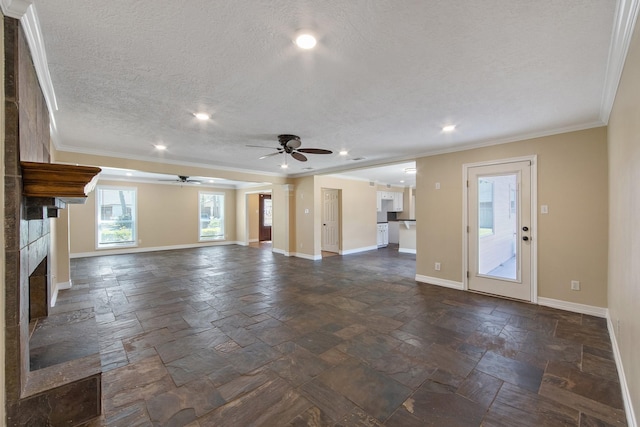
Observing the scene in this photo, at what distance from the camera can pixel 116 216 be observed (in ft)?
27.2

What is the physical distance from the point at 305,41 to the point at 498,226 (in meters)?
3.89

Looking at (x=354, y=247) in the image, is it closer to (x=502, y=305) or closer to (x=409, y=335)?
(x=502, y=305)

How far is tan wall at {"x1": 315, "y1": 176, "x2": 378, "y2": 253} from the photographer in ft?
25.9

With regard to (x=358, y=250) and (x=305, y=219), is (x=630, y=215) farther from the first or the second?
(x=358, y=250)

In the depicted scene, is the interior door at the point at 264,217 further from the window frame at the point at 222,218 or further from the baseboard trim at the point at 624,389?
the baseboard trim at the point at 624,389

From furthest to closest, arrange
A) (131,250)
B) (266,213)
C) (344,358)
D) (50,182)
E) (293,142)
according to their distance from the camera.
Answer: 1. (266,213)
2. (131,250)
3. (293,142)
4. (344,358)
5. (50,182)

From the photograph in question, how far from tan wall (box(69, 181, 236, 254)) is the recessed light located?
8551 mm

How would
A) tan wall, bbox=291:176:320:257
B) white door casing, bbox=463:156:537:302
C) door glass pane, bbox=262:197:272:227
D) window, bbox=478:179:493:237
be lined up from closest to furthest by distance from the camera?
1. white door casing, bbox=463:156:537:302
2. window, bbox=478:179:493:237
3. tan wall, bbox=291:176:320:257
4. door glass pane, bbox=262:197:272:227

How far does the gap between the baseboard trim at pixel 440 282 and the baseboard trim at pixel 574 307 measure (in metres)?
1.03

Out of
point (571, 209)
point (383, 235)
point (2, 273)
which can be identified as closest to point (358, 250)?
point (383, 235)

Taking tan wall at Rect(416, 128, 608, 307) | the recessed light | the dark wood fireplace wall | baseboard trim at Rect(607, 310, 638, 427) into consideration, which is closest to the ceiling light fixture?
the recessed light

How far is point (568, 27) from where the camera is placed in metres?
1.61

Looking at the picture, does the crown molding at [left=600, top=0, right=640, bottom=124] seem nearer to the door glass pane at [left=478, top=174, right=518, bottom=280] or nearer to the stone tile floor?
the door glass pane at [left=478, top=174, right=518, bottom=280]

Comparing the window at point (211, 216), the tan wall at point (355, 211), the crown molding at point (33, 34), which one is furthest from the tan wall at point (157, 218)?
the crown molding at point (33, 34)
